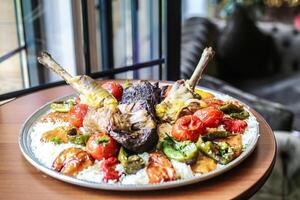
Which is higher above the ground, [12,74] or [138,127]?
[138,127]

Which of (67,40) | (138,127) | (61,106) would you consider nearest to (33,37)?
(67,40)

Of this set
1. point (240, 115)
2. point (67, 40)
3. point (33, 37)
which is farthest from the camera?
point (33, 37)

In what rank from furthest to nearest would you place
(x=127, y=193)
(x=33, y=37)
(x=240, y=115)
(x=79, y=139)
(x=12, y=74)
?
1. (x=33, y=37)
2. (x=12, y=74)
3. (x=240, y=115)
4. (x=79, y=139)
5. (x=127, y=193)

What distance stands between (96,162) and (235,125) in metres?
0.31

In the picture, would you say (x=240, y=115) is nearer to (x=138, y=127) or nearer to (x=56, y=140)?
(x=138, y=127)

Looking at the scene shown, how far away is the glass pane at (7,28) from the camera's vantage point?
64.4 inches

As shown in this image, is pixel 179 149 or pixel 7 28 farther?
pixel 7 28

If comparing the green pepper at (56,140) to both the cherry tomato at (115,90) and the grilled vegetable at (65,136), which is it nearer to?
the grilled vegetable at (65,136)

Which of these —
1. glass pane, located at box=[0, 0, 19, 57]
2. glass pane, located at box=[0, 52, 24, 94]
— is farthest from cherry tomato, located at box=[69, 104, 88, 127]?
glass pane, located at box=[0, 0, 19, 57]

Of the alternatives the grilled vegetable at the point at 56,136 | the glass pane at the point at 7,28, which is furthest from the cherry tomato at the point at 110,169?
the glass pane at the point at 7,28

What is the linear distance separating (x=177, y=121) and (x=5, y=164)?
350 millimetres

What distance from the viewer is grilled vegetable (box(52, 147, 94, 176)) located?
818mm

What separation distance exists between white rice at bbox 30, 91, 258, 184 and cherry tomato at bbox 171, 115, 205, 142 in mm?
76

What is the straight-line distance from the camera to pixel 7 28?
1.72m
